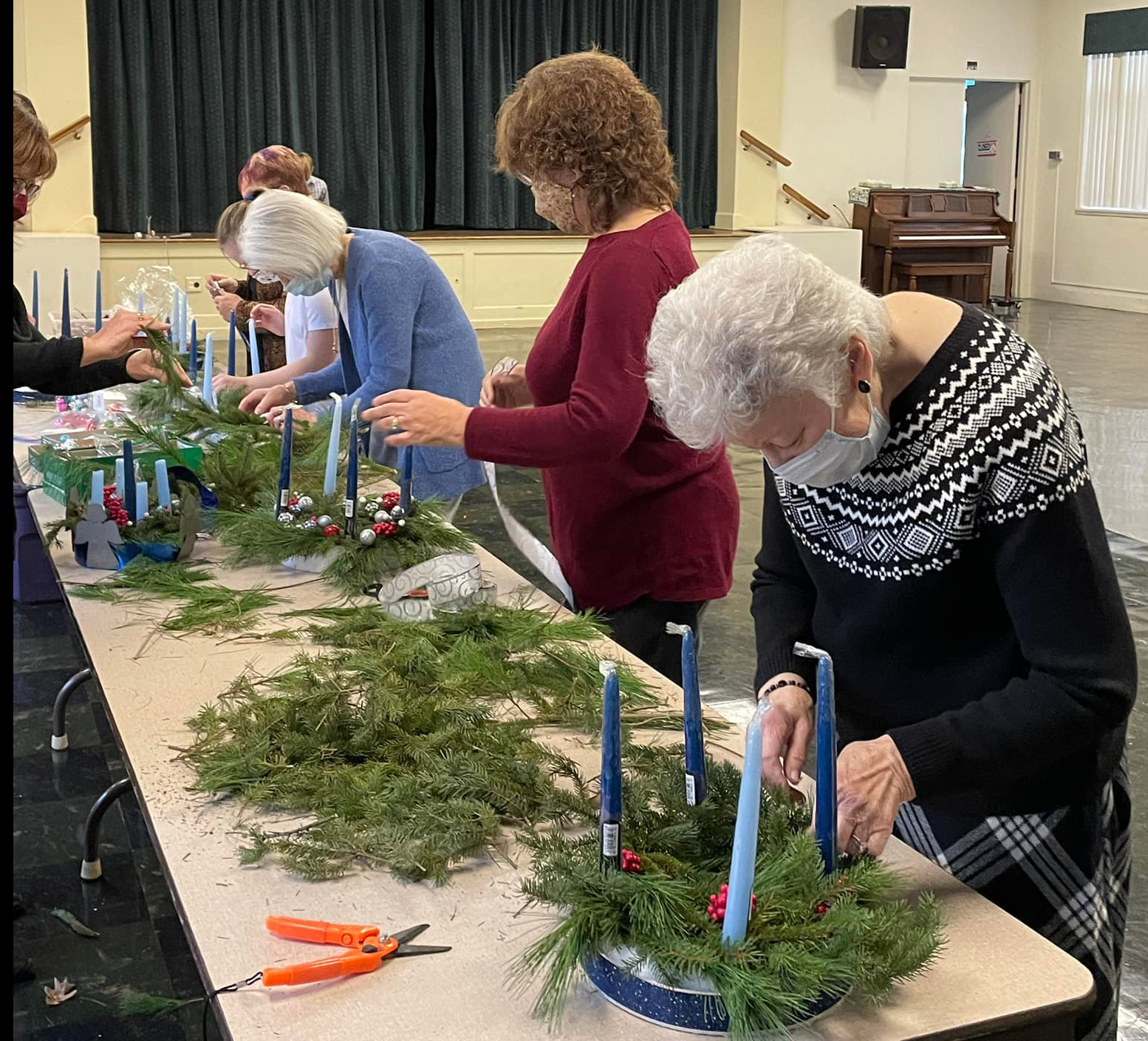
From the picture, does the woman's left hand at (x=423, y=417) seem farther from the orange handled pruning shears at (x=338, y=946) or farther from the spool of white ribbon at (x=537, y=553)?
the orange handled pruning shears at (x=338, y=946)

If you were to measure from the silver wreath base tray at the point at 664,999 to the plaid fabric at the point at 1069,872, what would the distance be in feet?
1.71

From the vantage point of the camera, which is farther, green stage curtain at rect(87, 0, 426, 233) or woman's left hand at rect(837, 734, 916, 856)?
green stage curtain at rect(87, 0, 426, 233)

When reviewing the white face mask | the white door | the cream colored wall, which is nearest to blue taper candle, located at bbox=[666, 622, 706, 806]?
the white face mask

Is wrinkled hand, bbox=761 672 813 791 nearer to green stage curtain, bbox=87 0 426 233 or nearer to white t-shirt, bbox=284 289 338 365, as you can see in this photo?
white t-shirt, bbox=284 289 338 365

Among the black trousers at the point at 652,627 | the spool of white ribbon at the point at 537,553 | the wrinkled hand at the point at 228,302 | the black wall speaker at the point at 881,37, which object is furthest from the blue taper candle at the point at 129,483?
the black wall speaker at the point at 881,37

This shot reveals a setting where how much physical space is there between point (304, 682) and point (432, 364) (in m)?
1.41

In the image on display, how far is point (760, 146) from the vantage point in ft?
41.1

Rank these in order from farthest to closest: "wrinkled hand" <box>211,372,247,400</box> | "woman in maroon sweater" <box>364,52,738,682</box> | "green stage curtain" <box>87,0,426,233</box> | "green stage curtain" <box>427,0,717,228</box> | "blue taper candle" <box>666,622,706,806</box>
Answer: "green stage curtain" <box>427,0,717,228</box>
"green stage curtain" <box>87,0,426,233</box>
"wrinkled hand" <box>211,372,247,400</box>
"woman in maroon sweater" <box>364,52,738,682</box>
"blue taper candle" <box>666,622,706,806</box>

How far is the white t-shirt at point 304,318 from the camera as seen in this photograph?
11.7 feet

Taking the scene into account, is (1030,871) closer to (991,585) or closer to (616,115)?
(991,585)

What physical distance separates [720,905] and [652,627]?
4.19 feet

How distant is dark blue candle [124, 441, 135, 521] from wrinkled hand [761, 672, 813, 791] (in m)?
1.34

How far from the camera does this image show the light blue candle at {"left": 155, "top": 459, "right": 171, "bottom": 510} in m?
2.41

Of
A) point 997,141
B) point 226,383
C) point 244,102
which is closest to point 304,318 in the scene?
point 226,383
